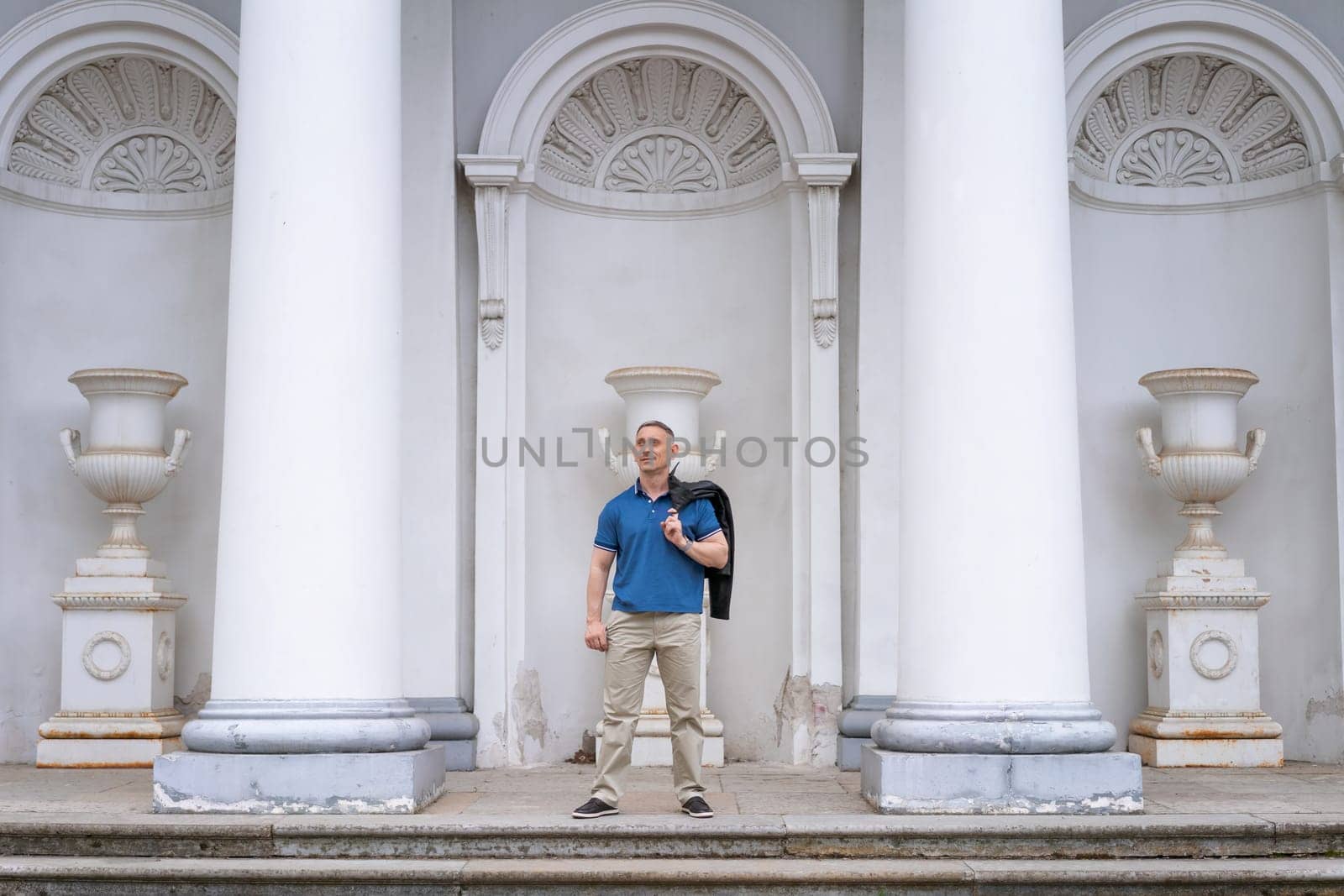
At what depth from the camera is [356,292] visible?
280 inches

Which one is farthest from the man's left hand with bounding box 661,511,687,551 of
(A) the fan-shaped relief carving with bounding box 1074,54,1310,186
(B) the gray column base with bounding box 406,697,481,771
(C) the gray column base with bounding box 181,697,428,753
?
(A) the fan-shaped relief carving with bounding box 1074,54,1310,186

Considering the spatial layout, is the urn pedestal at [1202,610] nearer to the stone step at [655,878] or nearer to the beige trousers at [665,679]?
the stone step at [655,878]

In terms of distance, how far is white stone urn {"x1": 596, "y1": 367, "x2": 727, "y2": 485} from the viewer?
974 cm

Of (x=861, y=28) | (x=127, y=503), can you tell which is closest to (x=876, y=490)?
(x=861, y=28)

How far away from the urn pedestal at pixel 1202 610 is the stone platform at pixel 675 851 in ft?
8.69

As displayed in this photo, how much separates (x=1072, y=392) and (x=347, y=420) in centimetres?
364

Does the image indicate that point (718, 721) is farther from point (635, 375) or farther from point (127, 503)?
point (127, 503)

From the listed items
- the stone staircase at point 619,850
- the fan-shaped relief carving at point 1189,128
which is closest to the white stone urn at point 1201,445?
the fan-shaped relief carving at point 1189,128

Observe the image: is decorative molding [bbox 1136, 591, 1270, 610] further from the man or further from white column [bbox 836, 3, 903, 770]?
the man

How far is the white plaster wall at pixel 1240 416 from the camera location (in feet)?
33.1

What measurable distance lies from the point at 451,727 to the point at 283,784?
2757 millimetres

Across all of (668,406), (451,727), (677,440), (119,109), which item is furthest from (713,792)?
(119,109)

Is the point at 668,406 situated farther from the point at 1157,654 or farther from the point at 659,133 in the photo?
the point at 1157,654

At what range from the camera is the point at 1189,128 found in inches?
425
